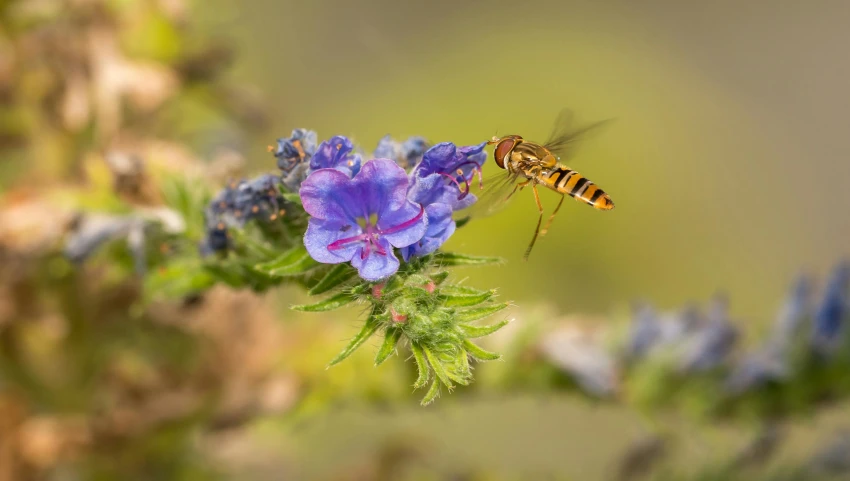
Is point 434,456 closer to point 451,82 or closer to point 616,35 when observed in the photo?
point 451,82

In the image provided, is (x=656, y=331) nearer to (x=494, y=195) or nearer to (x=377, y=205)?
(x=494, y=195)

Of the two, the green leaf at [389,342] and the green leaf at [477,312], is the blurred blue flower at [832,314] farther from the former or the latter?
the green leaf at [389,342]

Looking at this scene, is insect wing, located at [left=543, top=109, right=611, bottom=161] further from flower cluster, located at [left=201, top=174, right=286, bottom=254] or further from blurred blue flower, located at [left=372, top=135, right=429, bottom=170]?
flower cluster, located at [left=201, top=174, right=286, bottom=254]

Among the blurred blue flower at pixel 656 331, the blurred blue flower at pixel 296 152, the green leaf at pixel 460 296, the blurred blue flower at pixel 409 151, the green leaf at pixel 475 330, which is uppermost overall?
the blurred blue flower at pixel 656 331

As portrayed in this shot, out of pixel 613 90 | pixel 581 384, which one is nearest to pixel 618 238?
pixel 613 90

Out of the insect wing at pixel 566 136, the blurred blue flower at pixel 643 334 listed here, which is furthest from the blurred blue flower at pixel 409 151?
the blurred blue flower at pixel 643 334
